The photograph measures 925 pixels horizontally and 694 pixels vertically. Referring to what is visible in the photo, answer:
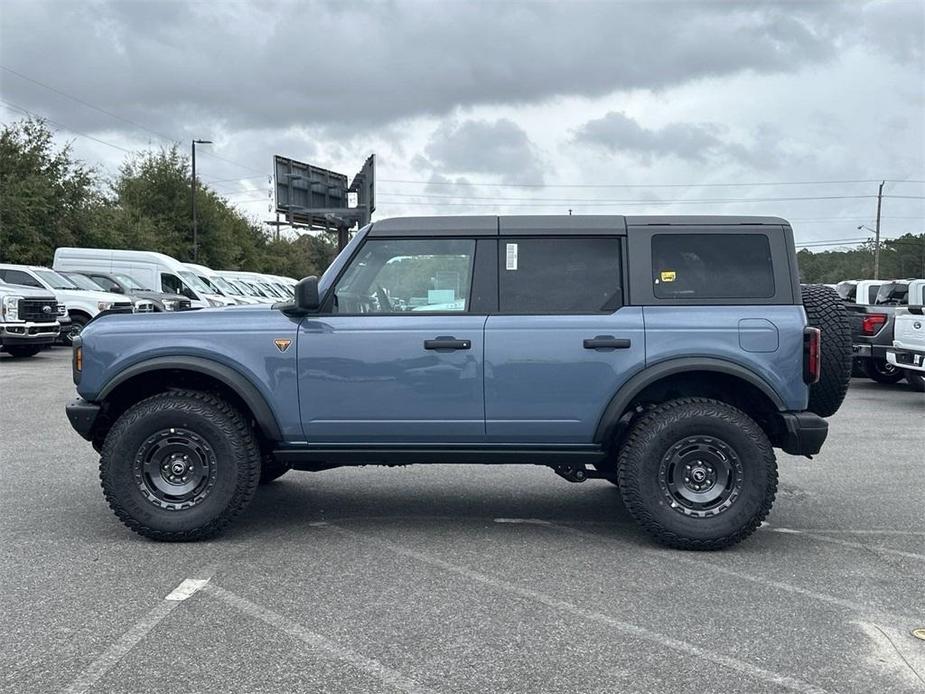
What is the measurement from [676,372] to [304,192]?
33.4m

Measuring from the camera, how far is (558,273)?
539 centimetres

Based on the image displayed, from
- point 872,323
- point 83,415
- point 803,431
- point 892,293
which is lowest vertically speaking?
point 803,431

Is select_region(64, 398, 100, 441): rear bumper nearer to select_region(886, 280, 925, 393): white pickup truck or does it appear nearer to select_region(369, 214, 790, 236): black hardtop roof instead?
select_region(369, 214, 790, 236): black hardtop roof

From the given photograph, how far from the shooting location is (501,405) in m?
5.25

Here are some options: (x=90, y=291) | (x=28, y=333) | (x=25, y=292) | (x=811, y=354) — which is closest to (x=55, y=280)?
(x=90, y=291)

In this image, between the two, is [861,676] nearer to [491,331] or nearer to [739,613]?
[739,613]

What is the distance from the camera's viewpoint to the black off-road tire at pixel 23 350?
709 inches

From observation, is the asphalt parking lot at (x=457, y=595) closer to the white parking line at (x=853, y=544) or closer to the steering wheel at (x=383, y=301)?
the white parking line at (x=853, y=544)

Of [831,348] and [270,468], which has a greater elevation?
[831,348]

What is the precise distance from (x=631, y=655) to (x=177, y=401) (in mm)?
3043

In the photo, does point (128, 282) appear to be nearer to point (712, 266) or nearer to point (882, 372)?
point (882, 372)

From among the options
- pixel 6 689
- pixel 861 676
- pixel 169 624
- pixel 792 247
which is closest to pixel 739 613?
pixel 861 676

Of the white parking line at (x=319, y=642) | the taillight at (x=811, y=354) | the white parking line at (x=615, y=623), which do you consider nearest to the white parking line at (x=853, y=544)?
the taillight at (x=811, y=354)

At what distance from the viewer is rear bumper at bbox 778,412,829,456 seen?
5.16m
